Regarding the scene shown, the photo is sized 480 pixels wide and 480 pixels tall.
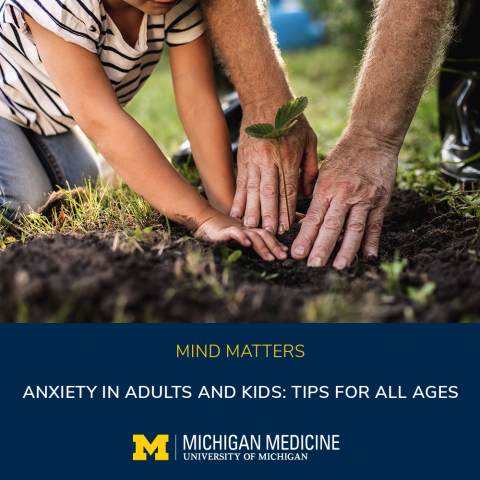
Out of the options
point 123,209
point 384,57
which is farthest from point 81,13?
point 384,57

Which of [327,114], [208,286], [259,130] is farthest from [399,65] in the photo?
[327,114]

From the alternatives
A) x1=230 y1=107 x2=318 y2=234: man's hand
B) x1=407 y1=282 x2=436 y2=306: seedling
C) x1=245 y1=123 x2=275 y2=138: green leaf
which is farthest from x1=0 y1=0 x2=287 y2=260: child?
x1=407 y1=282 x2=436 y2=306: seedling

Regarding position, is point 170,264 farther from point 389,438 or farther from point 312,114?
point 312,114

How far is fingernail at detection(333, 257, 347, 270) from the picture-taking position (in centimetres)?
111

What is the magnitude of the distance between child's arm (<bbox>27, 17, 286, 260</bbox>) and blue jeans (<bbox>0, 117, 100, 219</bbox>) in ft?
1.25

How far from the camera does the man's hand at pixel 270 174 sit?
55.0 inches

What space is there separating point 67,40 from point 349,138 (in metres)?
0.98

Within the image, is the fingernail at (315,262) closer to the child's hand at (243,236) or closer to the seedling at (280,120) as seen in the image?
the child's hand at (243,236)

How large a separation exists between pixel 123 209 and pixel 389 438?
1.13m

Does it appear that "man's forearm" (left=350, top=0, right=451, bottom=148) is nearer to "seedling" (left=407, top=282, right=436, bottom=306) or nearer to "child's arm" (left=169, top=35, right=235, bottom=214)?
"child's arm" (left=169, top=35, right=235, bottom=214)

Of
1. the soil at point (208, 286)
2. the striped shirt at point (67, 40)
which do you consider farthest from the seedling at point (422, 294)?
the striped shirt at point (67, 40)

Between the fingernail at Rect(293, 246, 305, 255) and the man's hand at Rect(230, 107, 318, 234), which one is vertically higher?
the man's hand at Rect(230, 107, 318, 234)

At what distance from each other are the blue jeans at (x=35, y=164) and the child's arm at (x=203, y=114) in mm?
544

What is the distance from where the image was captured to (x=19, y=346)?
2.63 feet
